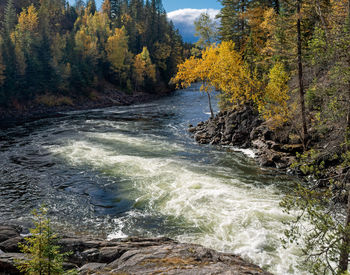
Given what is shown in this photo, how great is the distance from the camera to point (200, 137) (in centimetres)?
2856

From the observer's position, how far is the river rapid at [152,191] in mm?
11430

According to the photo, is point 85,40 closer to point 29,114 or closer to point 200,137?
point 29,114

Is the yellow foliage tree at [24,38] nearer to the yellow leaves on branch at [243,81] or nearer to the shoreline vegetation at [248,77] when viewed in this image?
the shoreline vegetation at [248,77]

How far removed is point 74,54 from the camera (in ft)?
205

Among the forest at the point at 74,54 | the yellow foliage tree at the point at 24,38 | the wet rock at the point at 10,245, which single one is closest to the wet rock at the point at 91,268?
the wet rock at the point at 10,245

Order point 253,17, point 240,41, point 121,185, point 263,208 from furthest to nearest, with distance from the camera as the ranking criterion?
1. point 240,41
2. point 253,17
3. point 121,185
4. point 263,208

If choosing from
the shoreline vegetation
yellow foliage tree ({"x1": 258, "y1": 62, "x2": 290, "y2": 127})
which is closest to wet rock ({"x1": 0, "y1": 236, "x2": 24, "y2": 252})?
the shoreline vegetation

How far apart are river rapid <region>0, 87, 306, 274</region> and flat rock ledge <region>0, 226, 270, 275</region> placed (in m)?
2.21

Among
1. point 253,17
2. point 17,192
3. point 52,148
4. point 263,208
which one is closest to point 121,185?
point 17,192

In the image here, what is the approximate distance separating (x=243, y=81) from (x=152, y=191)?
17.1 m

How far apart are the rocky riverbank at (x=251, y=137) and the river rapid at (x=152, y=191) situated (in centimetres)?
139

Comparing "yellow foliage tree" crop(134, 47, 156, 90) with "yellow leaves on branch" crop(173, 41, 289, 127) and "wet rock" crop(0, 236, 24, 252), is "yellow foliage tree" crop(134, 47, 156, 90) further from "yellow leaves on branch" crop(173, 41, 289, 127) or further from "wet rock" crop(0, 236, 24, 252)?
"wet rock" crop(0, 236, 24, 252)

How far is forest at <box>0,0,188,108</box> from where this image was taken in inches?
1938

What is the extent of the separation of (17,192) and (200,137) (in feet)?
58.6
